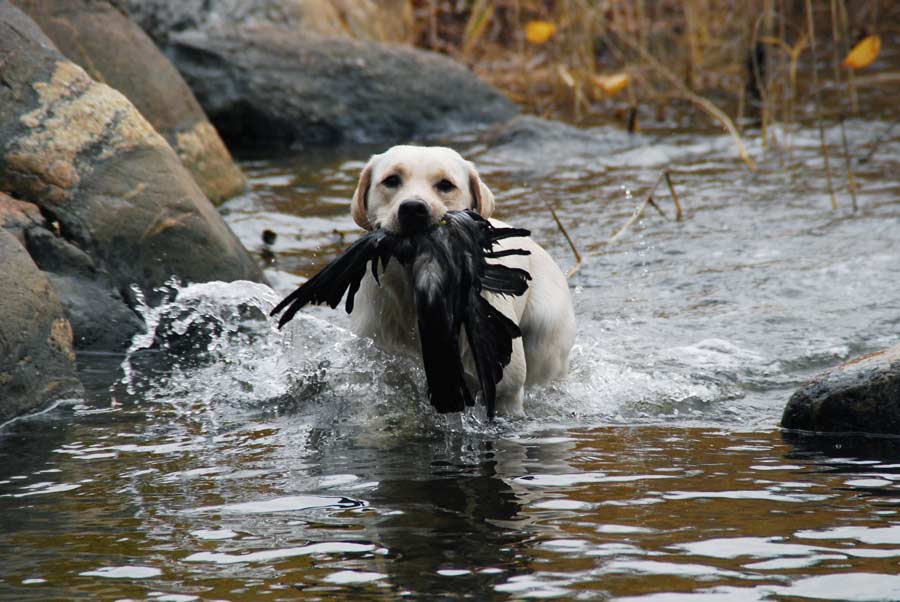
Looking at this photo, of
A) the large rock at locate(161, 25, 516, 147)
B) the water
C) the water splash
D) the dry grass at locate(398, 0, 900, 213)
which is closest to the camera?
the water

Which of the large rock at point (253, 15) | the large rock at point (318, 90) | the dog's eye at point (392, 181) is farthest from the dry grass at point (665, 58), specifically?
the dog's eye at point (392, 181)

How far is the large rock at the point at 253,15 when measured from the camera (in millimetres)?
15172

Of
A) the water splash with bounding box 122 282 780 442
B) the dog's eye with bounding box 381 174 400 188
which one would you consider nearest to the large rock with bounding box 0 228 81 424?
the water splash with bounding box 122 282 780 442

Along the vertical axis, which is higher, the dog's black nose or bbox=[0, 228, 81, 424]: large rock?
the dog's black nose

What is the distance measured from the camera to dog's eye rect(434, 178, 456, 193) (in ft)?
18.1

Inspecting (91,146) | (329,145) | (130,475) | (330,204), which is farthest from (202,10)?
(130,475)

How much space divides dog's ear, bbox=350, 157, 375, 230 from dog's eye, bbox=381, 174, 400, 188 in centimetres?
24

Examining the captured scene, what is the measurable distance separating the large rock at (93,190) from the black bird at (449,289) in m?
2.29

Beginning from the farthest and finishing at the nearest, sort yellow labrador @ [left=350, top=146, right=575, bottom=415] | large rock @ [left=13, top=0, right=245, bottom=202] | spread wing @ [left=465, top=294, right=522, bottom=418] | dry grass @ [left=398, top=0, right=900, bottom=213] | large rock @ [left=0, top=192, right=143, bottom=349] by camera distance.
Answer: dry grass @ [left=398, top=0, right=900, bottom=213] < large rock @ [left=13, top=0, right=245, bottom=202] < large rock @ [left=0, top=192, right=143, bottom=349] < yellow labrador @ [left=350, top=146, right=575, bottom=415] < spread wing @ [left=465, top=294, right=522, bottom=418]

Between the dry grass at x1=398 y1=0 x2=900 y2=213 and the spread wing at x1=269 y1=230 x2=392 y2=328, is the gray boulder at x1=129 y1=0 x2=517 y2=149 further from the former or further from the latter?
the spread wing at x1=269 y1=230 x2=392 y2=328

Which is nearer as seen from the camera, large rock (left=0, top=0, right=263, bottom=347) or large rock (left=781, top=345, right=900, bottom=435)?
large rock (left=781, top=345, right=900, bottom=435)

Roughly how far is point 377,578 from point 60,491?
158 centimetres

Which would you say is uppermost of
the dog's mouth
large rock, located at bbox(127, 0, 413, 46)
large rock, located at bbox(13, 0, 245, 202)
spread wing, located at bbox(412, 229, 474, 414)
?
large rock, located at bbox(127, 0, 413, 46)

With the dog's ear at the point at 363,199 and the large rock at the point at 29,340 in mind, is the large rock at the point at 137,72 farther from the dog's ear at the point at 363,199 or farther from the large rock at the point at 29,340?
the dog's ear at the point at 363,199
